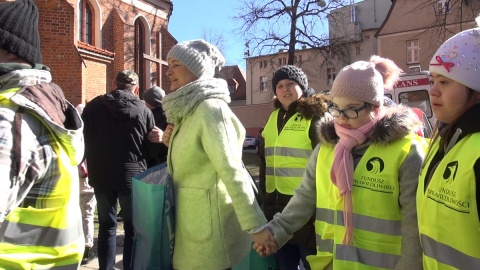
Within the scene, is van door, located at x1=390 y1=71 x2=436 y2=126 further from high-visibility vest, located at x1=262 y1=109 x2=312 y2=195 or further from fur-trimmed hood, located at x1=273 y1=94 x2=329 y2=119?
high-visibility vest, located at x1=262 y1=109 x2=312 y2=195

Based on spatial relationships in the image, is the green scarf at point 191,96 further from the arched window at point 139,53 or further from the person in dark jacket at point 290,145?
the arched window at point 139,53

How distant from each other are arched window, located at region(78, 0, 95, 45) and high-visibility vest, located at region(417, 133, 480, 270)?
17652mm

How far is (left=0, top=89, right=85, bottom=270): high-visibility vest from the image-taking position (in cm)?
162

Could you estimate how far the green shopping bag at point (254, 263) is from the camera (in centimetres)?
283

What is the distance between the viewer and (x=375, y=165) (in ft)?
7.13

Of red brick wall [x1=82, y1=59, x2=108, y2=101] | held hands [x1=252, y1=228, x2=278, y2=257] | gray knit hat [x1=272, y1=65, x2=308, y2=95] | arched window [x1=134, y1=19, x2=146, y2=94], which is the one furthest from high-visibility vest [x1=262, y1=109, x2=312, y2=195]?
arched window [x1=134, y1=19, x2=146, y2=94]

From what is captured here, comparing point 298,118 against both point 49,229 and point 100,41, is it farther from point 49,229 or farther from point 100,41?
point 100,41

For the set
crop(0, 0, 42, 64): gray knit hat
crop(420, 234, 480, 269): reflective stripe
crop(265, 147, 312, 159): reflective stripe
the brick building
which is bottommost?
crop(420, 234, 480, 269): reflective stripe

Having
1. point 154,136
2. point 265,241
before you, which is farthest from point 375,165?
point 154,136

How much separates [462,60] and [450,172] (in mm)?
469

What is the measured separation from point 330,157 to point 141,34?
66.3 ft

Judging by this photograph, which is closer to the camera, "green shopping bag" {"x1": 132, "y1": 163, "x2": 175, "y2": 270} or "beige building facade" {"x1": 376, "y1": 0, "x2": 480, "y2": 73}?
"green shopping bag" {"x1": 132, "y1": 163, "x2": 175, "y2": 270}

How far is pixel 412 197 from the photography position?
208 centimetres

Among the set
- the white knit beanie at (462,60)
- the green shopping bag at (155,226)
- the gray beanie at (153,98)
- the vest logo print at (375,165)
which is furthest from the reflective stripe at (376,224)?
the gray beanie at (153,98)
